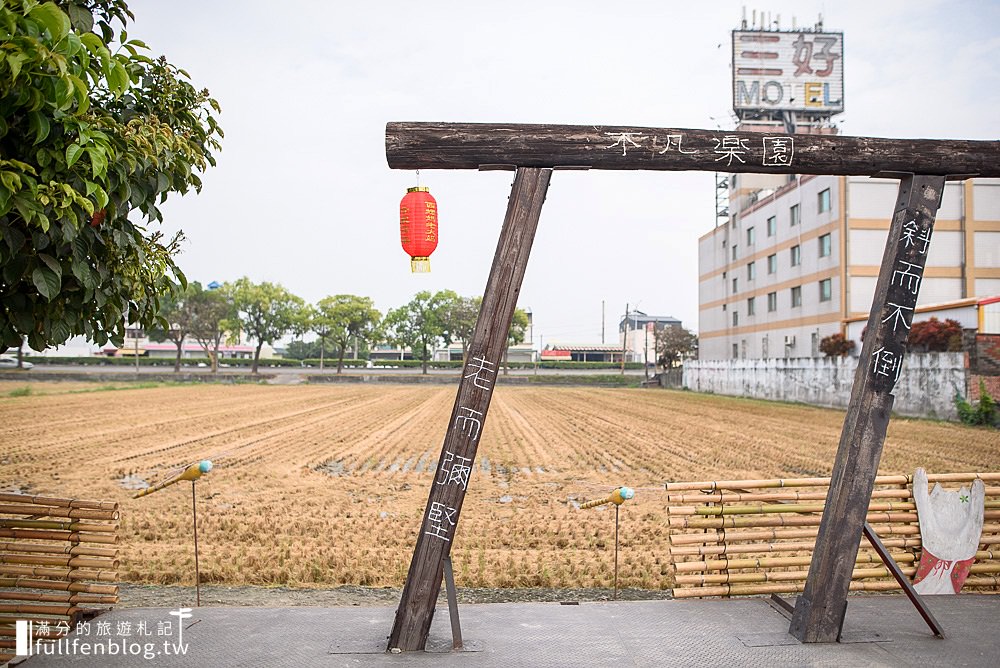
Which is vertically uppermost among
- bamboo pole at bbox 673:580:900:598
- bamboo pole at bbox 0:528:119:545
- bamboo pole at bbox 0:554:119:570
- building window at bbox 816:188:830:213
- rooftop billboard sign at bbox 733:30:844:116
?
rooftop billboard sign at bbox 733:30:844:116

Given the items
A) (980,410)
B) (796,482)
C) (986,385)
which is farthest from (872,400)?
(986,385)

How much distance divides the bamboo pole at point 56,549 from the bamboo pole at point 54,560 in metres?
0.03

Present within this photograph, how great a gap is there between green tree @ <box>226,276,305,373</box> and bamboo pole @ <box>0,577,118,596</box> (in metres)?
51.9

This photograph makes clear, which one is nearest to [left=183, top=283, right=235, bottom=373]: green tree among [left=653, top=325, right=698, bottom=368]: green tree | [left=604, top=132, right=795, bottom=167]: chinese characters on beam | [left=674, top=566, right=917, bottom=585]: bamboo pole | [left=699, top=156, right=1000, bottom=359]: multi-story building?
[left=653, top=325, right=698, bottom=368]: green tree

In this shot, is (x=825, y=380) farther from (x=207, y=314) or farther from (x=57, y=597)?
(x=207, y=314)

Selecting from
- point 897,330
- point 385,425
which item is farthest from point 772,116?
point 897,330

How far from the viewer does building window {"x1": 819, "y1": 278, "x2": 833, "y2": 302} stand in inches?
1146

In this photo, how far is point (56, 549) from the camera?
4316 millimetres

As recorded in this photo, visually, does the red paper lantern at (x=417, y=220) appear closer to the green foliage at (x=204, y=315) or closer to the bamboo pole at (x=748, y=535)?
the bamboo pole at (x=748, y=535)

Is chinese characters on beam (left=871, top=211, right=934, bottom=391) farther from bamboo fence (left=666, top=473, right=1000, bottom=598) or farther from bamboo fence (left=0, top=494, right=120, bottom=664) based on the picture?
bamboo fence (left=0, top=494, right=120, bottom=664)

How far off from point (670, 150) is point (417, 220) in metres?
1.60

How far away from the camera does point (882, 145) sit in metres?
4.41

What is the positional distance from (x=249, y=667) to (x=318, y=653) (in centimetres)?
37

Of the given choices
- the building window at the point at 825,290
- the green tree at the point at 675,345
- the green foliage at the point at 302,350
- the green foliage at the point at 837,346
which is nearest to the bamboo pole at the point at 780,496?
the green foliage at the point at 837,346
